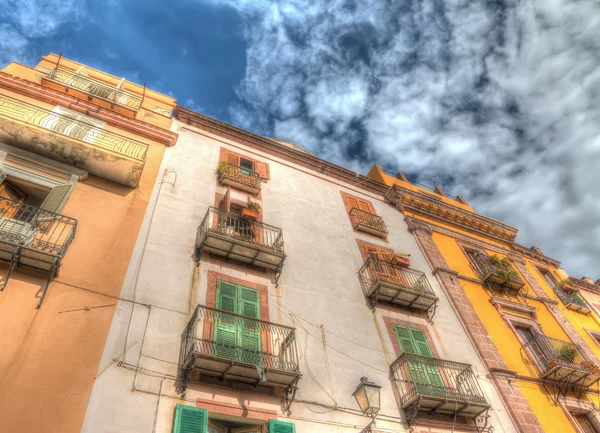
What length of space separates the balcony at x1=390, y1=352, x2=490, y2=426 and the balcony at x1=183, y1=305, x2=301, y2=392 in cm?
319

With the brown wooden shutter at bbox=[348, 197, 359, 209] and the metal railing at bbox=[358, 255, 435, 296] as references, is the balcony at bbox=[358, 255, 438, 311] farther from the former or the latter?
the brown wooden shutter at bbox=[348, 197, 359, 209]

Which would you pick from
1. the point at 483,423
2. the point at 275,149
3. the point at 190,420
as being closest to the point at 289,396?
the point at 190,420

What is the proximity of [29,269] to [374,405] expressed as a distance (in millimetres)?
8364

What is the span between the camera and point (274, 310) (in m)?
11.6

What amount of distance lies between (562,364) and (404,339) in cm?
578


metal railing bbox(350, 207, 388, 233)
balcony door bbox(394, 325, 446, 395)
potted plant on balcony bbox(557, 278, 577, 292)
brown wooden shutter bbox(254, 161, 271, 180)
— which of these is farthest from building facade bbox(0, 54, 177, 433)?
potted plant on balcony bbox(557, 278, 577, 292)

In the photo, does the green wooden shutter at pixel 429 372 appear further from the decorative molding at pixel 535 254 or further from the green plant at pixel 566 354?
the decorative molding at pixel 535 254

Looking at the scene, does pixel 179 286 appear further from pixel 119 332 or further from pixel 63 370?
pixel 63 370

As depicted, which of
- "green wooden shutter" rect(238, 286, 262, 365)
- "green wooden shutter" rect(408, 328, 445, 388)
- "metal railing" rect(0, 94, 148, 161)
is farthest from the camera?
"metal railing" rect(0, 94, 148, 161)

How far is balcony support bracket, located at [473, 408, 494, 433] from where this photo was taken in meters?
11.6

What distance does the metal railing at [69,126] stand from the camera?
39.0ft

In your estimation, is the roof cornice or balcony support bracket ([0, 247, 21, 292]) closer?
balcony support bracket ([0, 247, 21, 292])

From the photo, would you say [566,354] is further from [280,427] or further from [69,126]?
[69,126]

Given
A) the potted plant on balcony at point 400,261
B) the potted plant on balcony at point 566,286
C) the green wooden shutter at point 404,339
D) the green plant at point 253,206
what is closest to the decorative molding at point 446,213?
the potted plant on balcony at point 566,286
